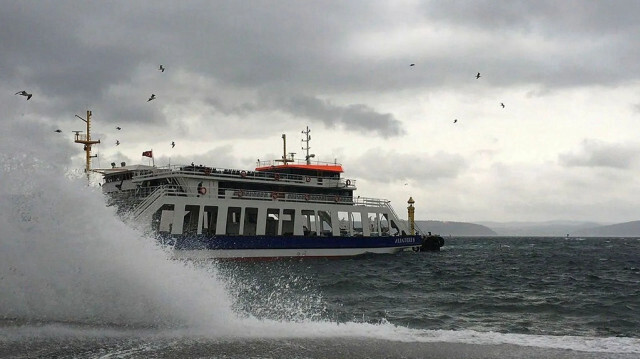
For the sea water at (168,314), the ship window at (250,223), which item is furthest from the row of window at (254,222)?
the sea water at (168,314)

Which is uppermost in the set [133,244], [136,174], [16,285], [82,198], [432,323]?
[136,174]

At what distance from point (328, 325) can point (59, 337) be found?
193 inches

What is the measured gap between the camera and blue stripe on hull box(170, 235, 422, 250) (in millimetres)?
32438

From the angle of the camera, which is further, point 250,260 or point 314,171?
point 314,171

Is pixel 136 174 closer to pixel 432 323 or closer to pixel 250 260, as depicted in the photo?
pixel 250 260

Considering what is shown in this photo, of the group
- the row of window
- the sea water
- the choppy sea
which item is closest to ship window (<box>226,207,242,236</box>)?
the row of window

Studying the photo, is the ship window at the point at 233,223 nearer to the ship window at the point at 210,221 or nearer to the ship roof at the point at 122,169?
the ship window at the point at 210,221

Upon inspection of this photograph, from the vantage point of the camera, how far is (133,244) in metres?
12.2

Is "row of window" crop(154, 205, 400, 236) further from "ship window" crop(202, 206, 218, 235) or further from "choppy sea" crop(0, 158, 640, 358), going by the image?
"choppy sea" crop(0, 158, 640, 358)

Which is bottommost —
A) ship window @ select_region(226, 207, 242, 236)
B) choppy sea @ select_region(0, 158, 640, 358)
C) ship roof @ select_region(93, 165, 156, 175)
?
choppy sea @ select_region(0, 158, 640, 358)

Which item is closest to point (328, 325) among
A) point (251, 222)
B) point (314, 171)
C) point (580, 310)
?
point (580, 310)

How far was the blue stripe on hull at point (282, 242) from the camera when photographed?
32.4m

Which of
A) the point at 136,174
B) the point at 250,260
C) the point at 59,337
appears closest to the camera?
the point at 59,337

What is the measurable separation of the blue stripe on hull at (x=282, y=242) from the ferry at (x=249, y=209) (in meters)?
0.06
